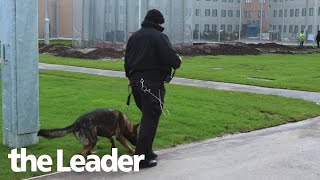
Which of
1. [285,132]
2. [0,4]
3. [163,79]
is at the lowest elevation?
[285,132]

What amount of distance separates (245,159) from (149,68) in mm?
1976

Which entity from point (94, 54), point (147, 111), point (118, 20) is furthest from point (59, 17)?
point (147, 111)

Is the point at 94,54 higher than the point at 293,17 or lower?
lower

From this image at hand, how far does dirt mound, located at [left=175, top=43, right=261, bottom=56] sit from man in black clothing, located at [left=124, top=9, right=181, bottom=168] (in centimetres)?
2745

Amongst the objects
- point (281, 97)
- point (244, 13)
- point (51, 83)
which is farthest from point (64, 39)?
point (281, 97)

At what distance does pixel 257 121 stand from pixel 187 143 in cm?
255

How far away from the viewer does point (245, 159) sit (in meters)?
7.41

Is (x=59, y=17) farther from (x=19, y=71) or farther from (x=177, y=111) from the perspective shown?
(x=19, y=71)

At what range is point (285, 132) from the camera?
9531 millimetres

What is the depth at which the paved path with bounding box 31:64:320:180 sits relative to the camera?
6512 mm

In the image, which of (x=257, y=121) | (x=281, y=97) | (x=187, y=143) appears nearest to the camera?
(x=187, y=143)

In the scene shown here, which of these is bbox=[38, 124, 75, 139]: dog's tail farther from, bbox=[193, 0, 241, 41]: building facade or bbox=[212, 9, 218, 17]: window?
bbox=[212, 9, 218, 17]: window

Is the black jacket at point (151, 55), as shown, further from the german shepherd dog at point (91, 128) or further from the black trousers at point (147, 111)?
the german shepherd dog at point (91, 128)

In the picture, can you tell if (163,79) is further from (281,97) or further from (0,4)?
(281,97)
